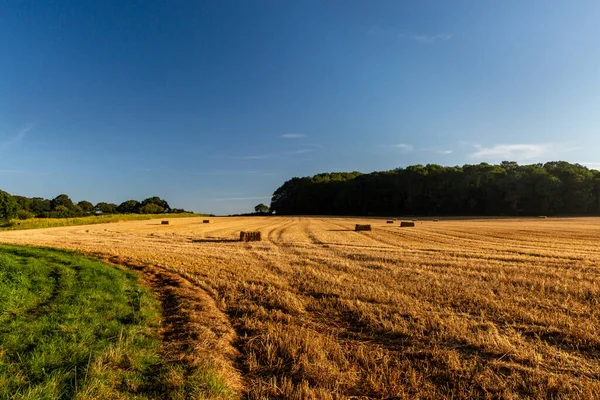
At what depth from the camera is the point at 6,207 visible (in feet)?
244

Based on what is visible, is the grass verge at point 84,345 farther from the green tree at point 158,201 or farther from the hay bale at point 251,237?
the green tree at point 158,201

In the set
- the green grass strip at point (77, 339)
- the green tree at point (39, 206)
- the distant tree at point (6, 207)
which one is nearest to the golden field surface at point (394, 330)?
the green grass strip at point (77, 339)

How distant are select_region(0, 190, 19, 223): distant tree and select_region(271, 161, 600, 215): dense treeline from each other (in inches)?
3443

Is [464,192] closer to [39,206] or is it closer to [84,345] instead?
[84,345]

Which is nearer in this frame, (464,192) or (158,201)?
(464,192)

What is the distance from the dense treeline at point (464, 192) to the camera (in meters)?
76.0

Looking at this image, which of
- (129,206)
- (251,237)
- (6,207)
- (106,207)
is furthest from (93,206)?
(251,237)

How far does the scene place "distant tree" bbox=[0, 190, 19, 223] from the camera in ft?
240

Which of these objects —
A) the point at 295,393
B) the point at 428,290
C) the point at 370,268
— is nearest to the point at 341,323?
the point at 295,393

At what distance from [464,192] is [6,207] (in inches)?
4527

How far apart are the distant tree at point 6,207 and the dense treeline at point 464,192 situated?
8745 centimetres

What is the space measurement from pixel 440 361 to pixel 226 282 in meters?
6.99

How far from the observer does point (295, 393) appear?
425cm

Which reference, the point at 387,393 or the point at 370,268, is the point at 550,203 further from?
the point at 387,393
